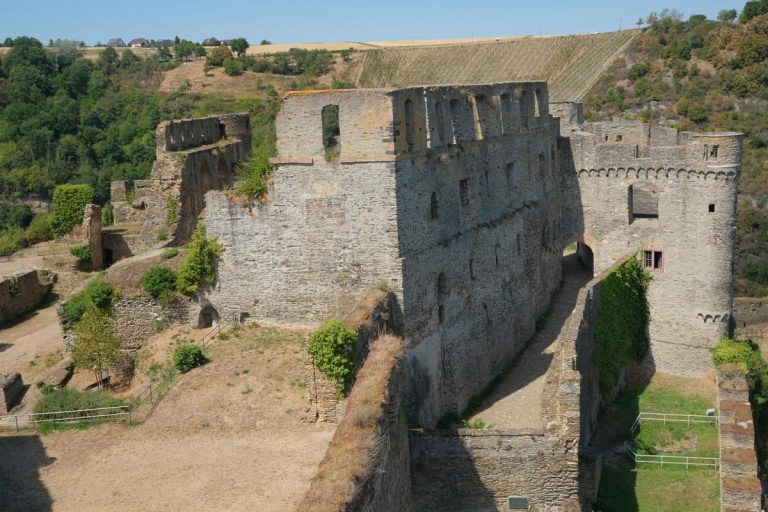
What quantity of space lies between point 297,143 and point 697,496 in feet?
42.4

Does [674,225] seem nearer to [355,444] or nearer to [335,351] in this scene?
[335,351]

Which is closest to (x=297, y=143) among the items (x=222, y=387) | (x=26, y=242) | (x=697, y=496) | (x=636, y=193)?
(x=222, y=387)

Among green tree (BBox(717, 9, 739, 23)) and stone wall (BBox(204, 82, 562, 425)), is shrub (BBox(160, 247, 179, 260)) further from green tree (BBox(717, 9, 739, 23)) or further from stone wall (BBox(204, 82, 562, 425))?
green tree (BBox(717, 9, 739, 23))

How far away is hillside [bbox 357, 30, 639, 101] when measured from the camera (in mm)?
84812

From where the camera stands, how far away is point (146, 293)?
2325 cm

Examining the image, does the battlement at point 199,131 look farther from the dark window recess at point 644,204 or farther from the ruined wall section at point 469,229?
the dark window recess at point 644,204

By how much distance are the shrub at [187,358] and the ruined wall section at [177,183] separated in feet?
30.1

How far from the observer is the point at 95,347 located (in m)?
21.8

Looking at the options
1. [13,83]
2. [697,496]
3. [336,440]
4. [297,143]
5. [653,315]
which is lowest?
[697,496]

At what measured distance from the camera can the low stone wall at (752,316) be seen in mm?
43344

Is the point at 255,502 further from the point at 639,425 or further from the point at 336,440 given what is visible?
the point at 639,425

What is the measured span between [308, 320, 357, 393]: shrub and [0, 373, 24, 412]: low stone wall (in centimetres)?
757

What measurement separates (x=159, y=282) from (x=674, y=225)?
15935mm

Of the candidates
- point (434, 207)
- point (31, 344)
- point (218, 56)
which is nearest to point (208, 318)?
point (31, 344)
